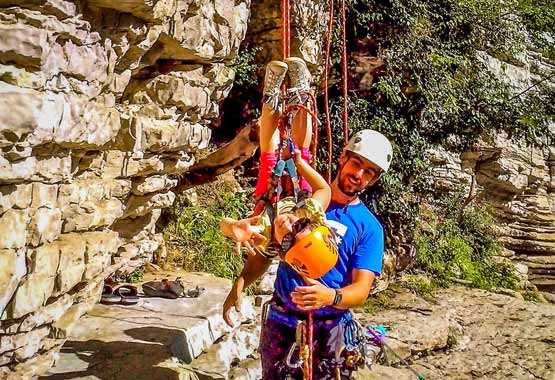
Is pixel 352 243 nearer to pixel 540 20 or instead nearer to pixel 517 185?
pixel 540 20

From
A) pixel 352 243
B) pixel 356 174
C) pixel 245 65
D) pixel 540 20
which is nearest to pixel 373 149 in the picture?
pixel 356 174

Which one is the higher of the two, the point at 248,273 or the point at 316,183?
the point at 316,183

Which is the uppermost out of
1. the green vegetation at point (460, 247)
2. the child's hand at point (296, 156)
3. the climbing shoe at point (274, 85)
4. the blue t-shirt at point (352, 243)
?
the climbing shoe at point (274, 85)

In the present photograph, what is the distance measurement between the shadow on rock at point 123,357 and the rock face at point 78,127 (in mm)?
249

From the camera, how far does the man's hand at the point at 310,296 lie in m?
2.45

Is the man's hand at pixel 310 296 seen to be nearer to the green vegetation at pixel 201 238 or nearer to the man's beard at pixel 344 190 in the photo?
the man's beard at pixel 344 190

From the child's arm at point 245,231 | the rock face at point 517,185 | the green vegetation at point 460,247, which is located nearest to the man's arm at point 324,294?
the child's arm at point 245,231

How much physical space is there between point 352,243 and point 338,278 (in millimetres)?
185

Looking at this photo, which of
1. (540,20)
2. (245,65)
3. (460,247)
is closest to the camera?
(245,65)

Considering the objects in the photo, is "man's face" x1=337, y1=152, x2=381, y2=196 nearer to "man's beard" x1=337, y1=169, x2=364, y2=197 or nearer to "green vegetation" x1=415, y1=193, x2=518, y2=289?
"man's beard" x1=337, y1=169, x2=364, y2=197

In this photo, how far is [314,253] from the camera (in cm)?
226

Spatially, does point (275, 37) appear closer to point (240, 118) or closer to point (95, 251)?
point (240, 118)

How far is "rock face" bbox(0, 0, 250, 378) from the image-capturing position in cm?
207

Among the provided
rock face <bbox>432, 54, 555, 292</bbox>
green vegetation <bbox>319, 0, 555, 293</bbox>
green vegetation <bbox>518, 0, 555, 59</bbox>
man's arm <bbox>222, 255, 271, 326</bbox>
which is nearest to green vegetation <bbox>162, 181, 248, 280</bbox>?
green vegetation <bbox>319, 0, 555, 293</bbox>
